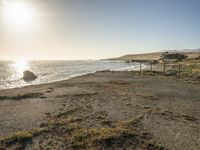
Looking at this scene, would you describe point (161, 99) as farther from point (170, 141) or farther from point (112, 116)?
point (170, 141)

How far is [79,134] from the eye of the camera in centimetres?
1309

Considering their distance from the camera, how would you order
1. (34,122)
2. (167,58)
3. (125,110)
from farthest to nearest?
(167,58) < (125,110) < (34,122)

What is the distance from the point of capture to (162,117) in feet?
56.0

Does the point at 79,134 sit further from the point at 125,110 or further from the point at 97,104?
the point at 97,104

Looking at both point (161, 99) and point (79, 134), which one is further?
point (161, 99)

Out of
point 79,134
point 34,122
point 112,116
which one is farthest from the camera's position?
point 112,116

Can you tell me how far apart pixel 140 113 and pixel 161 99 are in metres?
6.79

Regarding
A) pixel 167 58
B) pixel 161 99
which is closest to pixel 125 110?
pixel 161 99

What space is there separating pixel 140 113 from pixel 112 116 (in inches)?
99.0

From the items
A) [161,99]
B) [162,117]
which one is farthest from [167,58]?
[162,117]

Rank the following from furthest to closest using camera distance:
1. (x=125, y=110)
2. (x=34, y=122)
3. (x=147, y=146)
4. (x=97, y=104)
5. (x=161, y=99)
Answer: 1. (x=161, y=99)
2. (x=97, y=104)
3. (x=125, y=110)
4. (x=34, y=122)
5. (x=147, y=146)

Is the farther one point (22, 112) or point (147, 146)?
point (22, 112)

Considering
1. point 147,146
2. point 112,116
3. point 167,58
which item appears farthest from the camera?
point 167,58

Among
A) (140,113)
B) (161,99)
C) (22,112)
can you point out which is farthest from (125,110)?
(22,112)
